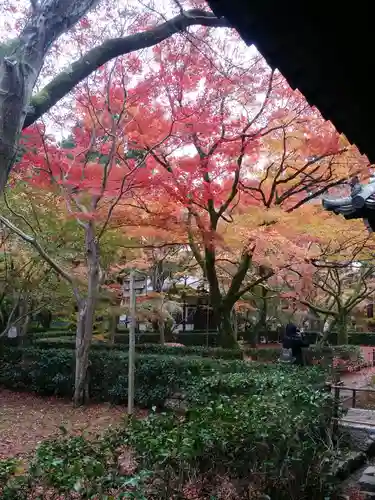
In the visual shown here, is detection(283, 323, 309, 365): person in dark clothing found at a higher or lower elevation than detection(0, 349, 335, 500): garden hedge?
higher

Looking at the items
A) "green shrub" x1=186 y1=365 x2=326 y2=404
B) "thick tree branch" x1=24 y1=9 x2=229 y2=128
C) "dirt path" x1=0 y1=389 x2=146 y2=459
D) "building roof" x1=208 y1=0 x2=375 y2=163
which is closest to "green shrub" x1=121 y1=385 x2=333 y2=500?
"green shrub" x1=186 y1=365 x2=326 y2=404

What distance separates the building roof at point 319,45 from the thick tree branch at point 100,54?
108 inches

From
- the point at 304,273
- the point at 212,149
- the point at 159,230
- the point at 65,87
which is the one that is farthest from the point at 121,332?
the point at 65,87

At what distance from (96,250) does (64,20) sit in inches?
253

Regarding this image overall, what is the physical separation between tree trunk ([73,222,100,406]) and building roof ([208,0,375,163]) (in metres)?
8.62

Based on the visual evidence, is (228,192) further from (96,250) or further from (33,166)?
(33,166)

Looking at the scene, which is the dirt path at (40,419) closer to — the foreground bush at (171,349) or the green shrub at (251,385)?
the green shrub at (251,385)

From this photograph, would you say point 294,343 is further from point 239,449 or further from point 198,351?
point 239,449

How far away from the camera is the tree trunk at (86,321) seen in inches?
394

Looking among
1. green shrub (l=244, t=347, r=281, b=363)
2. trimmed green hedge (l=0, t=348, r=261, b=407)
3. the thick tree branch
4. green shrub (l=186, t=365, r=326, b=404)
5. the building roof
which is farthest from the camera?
green shrub (l=244, t=347, r=281, b=363)

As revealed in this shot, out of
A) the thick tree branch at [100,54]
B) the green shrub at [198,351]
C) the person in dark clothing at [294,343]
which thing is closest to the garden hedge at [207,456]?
the thick tree branch at [100,54]

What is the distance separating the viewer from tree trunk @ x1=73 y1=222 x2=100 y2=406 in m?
10.0

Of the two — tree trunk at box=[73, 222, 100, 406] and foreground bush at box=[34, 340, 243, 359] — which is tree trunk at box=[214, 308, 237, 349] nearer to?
foreground bush at box=[34, 340, 243, 359]

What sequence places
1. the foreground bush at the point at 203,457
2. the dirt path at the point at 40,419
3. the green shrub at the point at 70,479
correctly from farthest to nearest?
1. the dirt path at the point at 40,419
2. the foreground bush at the point at 203,457
3. the green shrub at the point at 70,479
